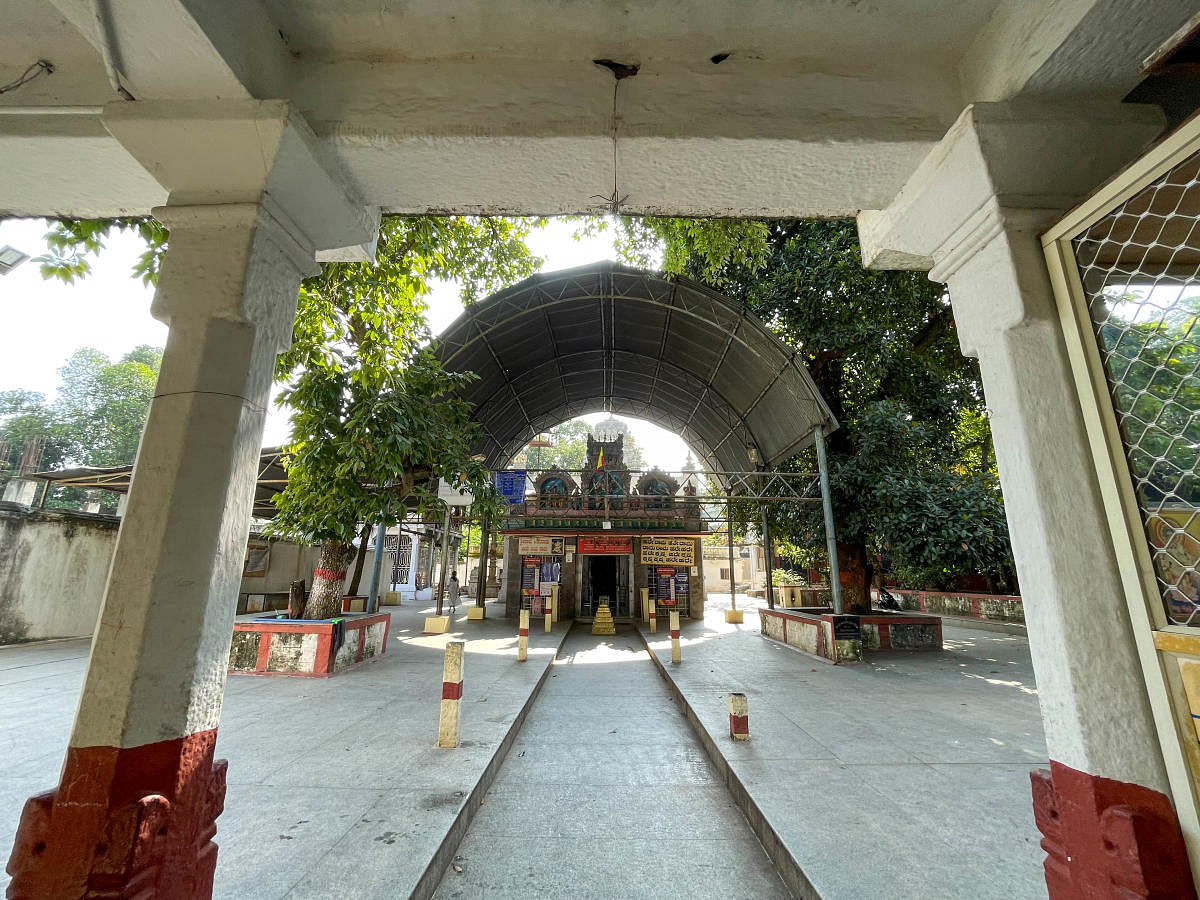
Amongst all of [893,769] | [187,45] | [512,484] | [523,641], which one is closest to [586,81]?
[187,45]

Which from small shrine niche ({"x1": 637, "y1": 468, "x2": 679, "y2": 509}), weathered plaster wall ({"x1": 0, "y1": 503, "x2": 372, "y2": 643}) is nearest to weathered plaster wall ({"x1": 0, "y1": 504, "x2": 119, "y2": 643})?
weathered plaster wall ({"x1": 0, "y1": 503, "x2": 372, "y2": 643})

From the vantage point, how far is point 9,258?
11.6ft

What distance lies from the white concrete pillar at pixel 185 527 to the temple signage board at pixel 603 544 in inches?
568

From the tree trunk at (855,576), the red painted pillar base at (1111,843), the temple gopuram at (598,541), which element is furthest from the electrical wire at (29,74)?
the temple gopuram at (598,541)

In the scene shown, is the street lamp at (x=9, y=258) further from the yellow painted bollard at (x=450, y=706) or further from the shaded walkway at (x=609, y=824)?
the shaded walkway at (x=609, y=824)

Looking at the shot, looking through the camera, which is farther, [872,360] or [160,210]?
[872,360]

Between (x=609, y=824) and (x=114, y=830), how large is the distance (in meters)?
2.82

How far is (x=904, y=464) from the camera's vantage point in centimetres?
1014

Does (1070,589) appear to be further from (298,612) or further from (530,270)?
(298,612)

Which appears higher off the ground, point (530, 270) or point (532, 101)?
point (530, 270)

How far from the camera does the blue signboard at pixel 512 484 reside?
556 inches

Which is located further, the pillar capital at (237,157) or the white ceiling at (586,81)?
the white ceiling at (586,81)

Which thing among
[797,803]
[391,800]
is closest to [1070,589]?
[797,803]

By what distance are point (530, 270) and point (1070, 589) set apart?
700cm
